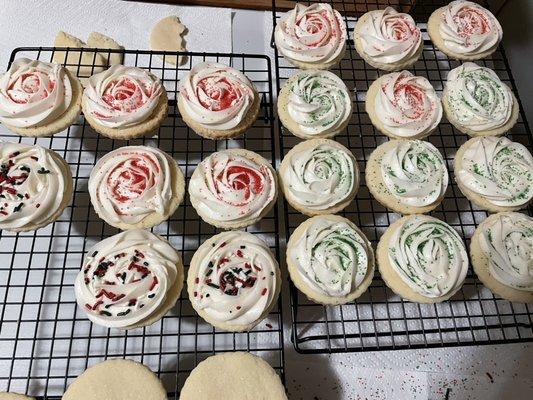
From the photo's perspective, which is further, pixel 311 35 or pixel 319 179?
pixel 311 35

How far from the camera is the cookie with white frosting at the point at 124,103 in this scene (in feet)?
5.88

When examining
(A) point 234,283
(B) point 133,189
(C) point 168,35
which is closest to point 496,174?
(A) point 234,283

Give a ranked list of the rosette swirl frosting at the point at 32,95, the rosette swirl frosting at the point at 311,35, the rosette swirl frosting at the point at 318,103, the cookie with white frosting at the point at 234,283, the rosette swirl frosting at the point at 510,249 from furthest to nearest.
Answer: the rosette swirl frosting at the point at 311,35
the rosette swirl frosting at the point at 318,103
the rosette swirl frosting at the point at 32,95
the rosette swirl frosting at the point at 510,249
the cookie with white frosting at the point at 234,283

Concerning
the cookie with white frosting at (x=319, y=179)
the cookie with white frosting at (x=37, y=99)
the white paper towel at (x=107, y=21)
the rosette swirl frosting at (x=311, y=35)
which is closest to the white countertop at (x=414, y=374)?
the cookie with white frosting at (x=319, y=179)

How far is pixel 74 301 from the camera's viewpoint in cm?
179

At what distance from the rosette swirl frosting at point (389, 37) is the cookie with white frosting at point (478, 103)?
233mm

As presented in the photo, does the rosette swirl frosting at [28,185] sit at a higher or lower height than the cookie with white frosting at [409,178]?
higher

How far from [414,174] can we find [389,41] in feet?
2.14

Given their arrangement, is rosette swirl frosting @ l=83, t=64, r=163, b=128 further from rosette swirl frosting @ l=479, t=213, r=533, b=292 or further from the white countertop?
rosette swirl frosting @ l=479, t=213, r=533, b=292

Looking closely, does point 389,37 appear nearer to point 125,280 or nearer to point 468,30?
point 468,30

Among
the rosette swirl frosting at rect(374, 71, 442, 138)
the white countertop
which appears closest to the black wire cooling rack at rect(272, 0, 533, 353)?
the white countertop

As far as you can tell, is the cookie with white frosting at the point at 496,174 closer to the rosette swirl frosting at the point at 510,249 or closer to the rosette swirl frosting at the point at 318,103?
the rosette swirl frosting at the point at 510,249

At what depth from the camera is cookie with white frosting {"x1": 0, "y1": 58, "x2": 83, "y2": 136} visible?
5.83 ft

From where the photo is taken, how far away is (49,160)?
170 cm
